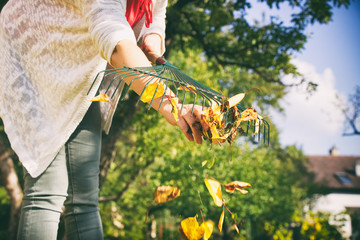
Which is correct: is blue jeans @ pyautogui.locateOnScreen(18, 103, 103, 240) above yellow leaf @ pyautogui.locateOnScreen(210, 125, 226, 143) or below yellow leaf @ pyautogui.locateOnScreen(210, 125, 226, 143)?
below

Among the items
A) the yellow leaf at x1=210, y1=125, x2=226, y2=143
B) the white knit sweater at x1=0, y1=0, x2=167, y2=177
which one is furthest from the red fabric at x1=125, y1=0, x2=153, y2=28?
the yellow leaf at x1=210, y1=125, x2=226, y2=143

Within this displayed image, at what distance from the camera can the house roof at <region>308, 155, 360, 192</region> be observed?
25.5m

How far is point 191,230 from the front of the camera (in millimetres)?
1021

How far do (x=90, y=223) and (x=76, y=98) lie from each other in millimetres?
503

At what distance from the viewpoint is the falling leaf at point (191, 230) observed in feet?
3.33

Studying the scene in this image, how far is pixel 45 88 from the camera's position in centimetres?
112

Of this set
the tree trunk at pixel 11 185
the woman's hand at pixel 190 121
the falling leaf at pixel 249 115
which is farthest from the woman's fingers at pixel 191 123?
the tree trunk at pixel 11 185

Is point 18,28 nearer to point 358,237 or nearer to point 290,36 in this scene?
point 290,36

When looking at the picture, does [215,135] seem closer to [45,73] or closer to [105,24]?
[105,24]

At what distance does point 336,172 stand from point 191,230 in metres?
30.4

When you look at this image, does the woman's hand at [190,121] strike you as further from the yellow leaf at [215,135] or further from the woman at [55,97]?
the woman at [55,97]

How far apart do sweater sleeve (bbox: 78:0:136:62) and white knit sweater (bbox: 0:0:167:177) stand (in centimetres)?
3

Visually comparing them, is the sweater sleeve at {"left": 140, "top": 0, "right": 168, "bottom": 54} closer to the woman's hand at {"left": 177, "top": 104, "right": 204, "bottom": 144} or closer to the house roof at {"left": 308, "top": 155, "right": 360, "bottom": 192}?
the woman's hand at {"left": 177, "top": 104, "right": 204, "bottom": 144}

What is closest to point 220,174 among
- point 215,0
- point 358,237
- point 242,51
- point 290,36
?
point 242,51
